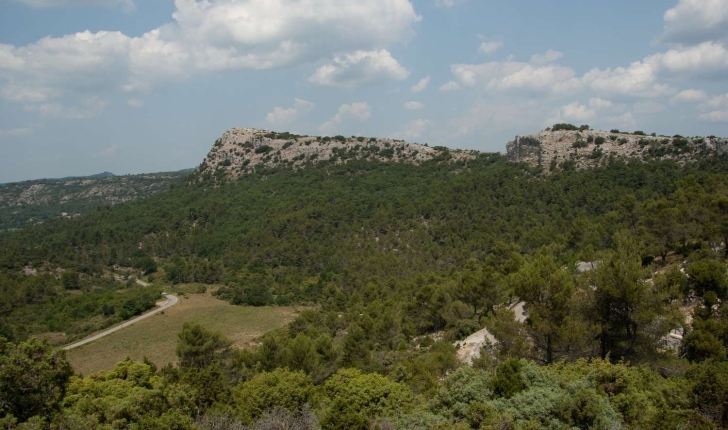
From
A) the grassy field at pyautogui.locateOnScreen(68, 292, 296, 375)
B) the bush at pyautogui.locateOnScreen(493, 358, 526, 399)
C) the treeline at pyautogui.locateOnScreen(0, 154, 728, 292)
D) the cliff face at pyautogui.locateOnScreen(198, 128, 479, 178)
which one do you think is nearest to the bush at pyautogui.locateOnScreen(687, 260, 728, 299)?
the treeline at pyautogui.locateOnScreen(0, 154, 728, 292)

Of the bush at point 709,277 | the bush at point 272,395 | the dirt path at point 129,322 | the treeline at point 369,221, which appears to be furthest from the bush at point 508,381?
the dirt path at point 129,322

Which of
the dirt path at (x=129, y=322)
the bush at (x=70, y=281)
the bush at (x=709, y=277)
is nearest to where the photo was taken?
the bush at (x=709, y=277)

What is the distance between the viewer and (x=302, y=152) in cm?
9419

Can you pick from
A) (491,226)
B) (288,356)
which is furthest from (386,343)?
(491,226)

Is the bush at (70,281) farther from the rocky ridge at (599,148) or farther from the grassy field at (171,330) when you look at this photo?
the rocky ridge at (599,148)

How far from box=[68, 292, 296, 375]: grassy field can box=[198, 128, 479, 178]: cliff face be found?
44875 mm

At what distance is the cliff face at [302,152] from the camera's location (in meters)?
89.1

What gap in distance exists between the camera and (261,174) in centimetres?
8969

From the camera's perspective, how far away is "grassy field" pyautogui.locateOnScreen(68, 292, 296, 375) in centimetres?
3394

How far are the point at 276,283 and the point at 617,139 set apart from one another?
174 ft

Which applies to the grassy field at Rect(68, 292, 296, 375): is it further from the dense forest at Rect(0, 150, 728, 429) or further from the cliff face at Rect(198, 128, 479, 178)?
the cliff face at Rect(198, 128, 479, 178)

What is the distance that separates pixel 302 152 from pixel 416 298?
218ft

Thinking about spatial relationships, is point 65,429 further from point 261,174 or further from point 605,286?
point 261,174

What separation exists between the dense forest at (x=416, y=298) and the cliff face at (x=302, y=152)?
8070mm
